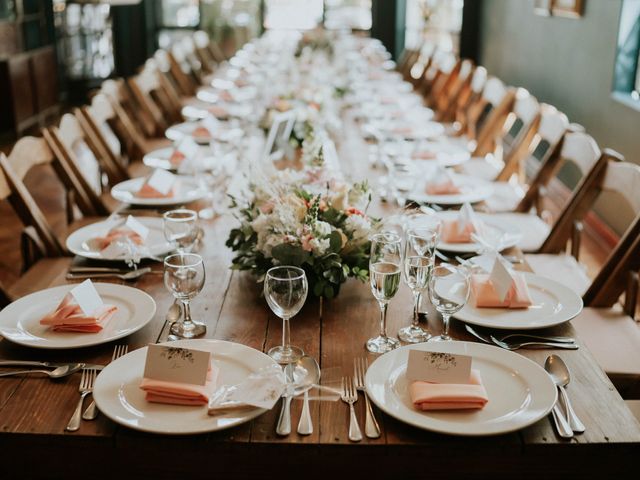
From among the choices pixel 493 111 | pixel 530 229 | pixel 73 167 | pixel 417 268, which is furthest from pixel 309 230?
pixel 493 111

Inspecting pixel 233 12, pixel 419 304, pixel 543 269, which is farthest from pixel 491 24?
pixel 419 304

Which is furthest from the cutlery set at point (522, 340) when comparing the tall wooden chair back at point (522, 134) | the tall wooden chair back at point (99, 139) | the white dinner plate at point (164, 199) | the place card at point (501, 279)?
the tall wooden chair back at point (99, 139)

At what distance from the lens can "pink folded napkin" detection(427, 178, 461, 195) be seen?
2.90m

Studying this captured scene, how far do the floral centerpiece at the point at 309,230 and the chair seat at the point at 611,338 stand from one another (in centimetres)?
69

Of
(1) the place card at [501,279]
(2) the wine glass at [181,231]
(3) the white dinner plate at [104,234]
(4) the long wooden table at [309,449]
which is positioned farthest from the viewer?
(3) the white dinner plate at [104,234]

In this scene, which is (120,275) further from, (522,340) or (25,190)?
(522,340)

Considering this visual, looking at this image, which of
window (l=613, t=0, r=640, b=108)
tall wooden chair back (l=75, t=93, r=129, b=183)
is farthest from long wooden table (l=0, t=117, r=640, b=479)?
window (l=613, t=0, r=640, b=108)

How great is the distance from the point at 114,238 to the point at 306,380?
958mm

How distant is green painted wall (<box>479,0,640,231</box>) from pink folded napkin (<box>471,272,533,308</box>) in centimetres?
290

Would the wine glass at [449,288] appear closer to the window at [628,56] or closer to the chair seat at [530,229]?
the chair seat at [530,229]

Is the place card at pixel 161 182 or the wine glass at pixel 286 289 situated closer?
the wine glass at pixel 286 289

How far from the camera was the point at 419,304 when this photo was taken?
1.89m

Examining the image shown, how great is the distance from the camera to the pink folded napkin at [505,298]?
6.15ft

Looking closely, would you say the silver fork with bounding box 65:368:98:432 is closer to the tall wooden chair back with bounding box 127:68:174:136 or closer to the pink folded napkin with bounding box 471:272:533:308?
the pink folded napkin with bounding box 471:272:533:308
